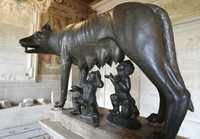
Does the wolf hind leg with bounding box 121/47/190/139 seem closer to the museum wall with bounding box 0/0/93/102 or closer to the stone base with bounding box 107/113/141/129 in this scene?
the stone base with bounding box 107/113/141/129

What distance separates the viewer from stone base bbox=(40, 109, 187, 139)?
0.61 metres

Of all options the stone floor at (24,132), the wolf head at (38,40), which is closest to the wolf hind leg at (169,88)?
the wolf head at (38,40)

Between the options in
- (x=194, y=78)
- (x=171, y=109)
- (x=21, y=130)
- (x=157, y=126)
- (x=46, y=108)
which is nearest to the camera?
(x=171, y=109)

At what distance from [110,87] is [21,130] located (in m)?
1.03

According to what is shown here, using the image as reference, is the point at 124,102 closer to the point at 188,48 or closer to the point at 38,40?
the point at 38,40

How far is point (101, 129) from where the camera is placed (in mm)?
668

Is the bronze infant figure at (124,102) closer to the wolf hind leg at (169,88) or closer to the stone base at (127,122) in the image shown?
the stone base at (127,122)

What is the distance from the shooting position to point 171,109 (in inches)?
19.8

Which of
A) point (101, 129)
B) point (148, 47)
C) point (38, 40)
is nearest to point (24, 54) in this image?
point (38, 40)

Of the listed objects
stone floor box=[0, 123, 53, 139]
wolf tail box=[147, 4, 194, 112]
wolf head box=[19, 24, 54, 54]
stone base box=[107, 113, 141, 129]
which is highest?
wolf head box=[19, 24, 54, 54]

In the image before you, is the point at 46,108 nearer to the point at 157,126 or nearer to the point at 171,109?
the point at 157,126

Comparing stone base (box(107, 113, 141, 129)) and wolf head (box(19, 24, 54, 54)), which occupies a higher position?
wolf head (box(19, 24, 54, 54))

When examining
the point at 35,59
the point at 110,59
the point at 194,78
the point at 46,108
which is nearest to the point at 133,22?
the point at 110,59

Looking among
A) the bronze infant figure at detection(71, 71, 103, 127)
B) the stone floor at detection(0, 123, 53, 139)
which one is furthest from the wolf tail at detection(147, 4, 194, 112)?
the stone floor at detection(0, 123, 53, 139)
